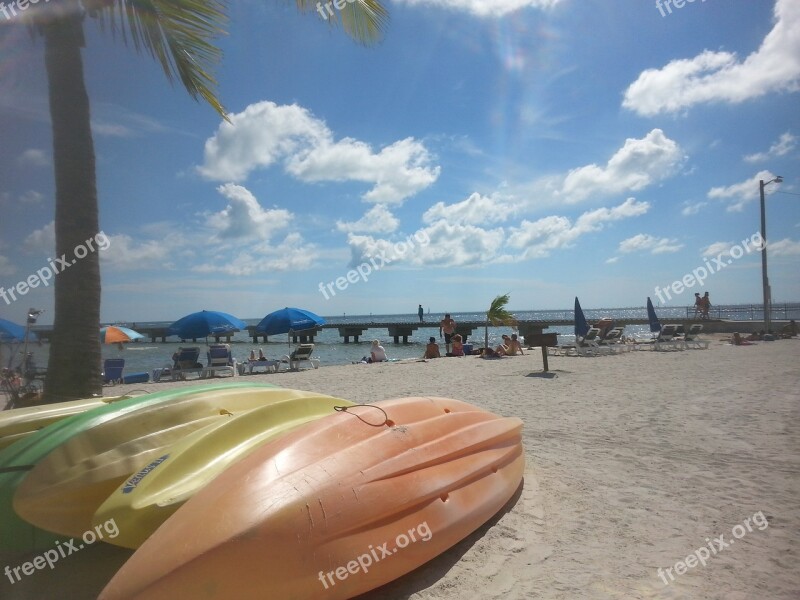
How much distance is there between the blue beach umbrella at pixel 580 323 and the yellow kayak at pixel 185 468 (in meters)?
13.0

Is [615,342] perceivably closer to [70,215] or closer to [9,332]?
[70,215]

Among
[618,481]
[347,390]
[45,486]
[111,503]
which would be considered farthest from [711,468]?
[347,390]

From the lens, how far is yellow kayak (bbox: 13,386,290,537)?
105 inches

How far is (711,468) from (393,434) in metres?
2.83

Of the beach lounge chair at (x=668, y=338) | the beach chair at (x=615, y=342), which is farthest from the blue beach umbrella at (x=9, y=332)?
the beach lounge chair at (x=668, y=338)

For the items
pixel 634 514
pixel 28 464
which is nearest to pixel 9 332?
pixel 28 464

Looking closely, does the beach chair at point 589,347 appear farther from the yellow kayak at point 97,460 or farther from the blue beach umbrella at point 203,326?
the yellow kayak at point 97,460

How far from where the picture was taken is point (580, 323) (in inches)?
596

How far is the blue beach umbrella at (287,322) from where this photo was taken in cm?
1372

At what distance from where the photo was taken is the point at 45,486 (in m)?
2.71

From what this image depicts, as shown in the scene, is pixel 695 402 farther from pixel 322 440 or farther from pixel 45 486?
pixel 45 486

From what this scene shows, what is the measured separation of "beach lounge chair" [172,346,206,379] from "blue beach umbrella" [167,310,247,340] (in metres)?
0.37

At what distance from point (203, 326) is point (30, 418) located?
9.74 meters

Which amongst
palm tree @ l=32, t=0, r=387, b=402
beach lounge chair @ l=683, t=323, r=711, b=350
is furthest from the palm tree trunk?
beach lounge chair @ l=683, t=323, r=711, b=350
